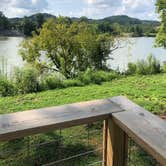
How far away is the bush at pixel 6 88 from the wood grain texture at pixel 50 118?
214 inches

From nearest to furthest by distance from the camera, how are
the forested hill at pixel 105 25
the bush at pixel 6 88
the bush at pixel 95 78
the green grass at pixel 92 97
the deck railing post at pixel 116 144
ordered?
the deck railing post at pixel 116 144 → the green grass at pixel 92 97 → the bush at pixel 6 88 → the bush at pixel 95 78 → the forested hill at pixel 105 25

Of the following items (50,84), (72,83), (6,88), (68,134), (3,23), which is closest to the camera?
(68,134)

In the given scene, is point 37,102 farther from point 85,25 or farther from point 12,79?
point 85,25

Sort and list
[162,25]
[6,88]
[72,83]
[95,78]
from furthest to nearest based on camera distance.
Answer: [162,25] < [95,78] < [72,83] < [6,88]

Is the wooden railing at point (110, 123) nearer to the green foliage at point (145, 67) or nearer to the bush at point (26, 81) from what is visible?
the bush at point (26, 81)

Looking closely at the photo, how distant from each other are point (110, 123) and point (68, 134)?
1.97 m

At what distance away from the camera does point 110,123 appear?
3.63ft

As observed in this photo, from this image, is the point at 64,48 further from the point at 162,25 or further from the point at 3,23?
the point at 3,23

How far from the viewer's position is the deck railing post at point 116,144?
3.60 ft

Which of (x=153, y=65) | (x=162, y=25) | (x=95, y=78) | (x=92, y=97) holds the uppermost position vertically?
(x=162, y=25)

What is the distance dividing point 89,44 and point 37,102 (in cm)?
556

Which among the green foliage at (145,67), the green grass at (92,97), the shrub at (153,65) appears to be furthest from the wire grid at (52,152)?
the shrub at (153,65)

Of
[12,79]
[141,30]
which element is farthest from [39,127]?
[141,30]

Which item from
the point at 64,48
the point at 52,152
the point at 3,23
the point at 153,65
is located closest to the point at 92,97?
the point at 52,152
